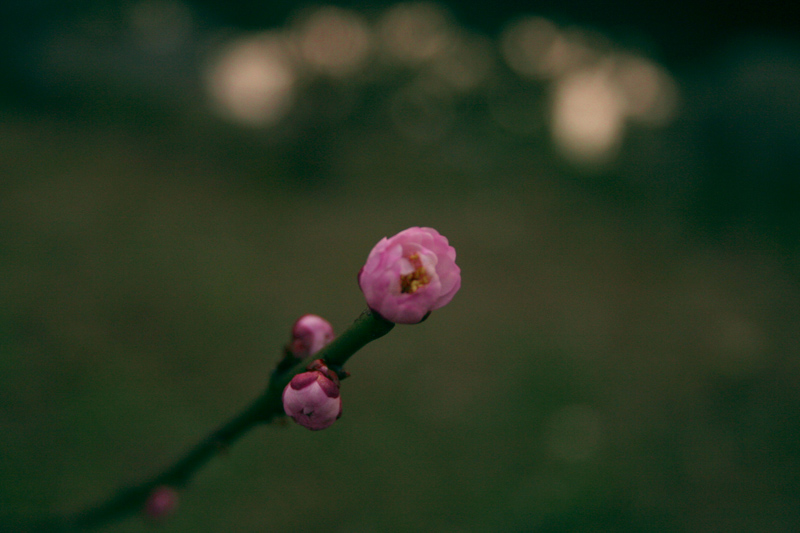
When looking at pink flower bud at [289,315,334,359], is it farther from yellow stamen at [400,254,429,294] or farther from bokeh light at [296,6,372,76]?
bokeh light at [296,6,372,76]

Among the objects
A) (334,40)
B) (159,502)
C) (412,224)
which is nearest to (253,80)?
(334,40)

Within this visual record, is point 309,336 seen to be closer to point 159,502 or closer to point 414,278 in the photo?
point 414,278

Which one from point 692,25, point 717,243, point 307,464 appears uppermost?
point 692,25

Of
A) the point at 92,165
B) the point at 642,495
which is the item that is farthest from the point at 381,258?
the point at 92,165

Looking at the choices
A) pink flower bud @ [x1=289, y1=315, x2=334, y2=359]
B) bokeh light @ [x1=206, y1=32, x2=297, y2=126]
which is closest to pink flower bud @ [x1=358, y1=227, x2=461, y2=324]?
pink flower bud @ [x1=289, y1=315, x2=334, y2=359]

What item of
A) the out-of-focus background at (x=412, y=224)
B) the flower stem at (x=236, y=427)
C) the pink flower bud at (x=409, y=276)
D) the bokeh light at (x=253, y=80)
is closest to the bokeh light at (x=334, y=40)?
the out-of-focus background at (x=412, y=224)

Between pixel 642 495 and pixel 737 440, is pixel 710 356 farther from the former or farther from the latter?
pixel 642 495
